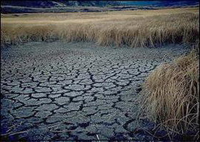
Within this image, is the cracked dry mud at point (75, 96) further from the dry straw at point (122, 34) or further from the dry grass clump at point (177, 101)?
the dry straw at point (122, 34)

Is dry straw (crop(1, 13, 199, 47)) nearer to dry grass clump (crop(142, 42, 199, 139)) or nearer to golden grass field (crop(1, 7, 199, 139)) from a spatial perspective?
golden grass field (crop(1, 7, 199, 139))

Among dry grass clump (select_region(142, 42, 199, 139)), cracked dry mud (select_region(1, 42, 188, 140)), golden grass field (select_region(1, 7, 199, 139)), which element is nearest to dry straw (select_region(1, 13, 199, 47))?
golden grass field (select_region(1, 7, 199, 139))

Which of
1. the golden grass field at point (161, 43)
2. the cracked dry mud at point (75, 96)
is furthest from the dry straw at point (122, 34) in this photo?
the cracked dry mud at point (75, 96)

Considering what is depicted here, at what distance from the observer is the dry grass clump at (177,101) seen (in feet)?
7.00

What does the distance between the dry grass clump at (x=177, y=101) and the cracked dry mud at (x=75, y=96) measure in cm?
19

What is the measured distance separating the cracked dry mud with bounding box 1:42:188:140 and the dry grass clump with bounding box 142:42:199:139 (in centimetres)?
19

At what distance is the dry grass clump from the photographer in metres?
2.13

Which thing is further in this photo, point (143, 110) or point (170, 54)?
point (170, 54)

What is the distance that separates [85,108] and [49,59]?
346 cm

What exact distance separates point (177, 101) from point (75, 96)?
1422 millimetres

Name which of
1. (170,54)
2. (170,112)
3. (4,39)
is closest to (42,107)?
(170,112)

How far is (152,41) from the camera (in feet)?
23.2

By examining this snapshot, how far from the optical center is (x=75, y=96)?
127 inches

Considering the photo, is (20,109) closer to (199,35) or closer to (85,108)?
(85,108)
